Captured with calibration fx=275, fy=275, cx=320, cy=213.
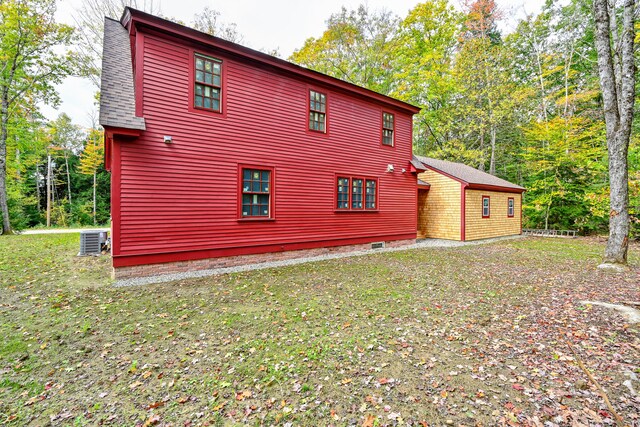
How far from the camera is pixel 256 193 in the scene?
27.2 ft

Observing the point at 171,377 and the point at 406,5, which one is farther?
the point at 406,5

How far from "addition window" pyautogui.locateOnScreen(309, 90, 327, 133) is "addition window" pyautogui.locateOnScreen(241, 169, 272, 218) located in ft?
8.39

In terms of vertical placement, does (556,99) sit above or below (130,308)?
above

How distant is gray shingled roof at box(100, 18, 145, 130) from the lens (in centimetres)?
613

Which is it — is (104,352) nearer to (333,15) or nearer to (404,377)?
(404,377)

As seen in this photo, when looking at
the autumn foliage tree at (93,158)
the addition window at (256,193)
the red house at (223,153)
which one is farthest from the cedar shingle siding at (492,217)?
the autumn foliage tree at (93,158)

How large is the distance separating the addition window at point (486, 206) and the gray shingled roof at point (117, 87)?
15493mm

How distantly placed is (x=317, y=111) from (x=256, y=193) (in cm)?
373

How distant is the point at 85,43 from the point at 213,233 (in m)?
15.6

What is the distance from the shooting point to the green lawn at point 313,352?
8.00 feet

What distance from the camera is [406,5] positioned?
20.8 meters

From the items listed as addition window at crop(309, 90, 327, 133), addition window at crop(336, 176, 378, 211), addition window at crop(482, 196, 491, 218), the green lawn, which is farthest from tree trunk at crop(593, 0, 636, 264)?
addition window at crop(309, 90, 327, 133)

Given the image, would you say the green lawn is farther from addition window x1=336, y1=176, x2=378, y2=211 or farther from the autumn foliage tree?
the autumn foliage tree

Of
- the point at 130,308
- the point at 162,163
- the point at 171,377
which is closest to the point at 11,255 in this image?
the point at 162,163
